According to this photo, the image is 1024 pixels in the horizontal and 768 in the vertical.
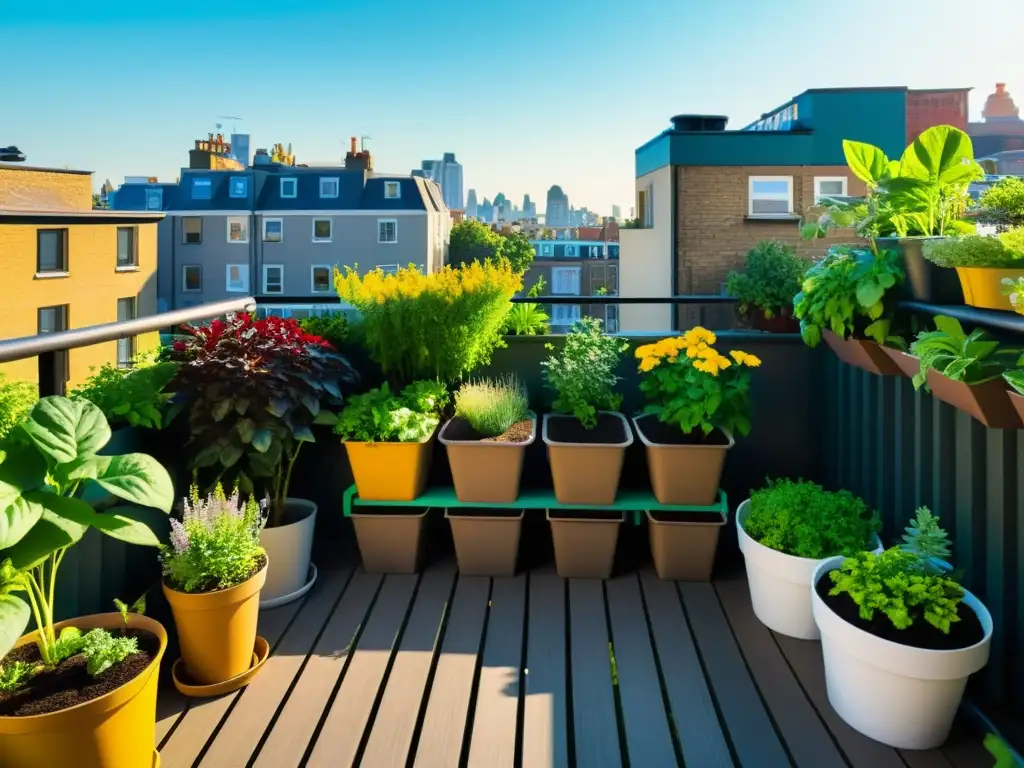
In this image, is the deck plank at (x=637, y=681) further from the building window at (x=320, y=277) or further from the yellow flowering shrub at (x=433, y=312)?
the building window at (x=320, y=277)

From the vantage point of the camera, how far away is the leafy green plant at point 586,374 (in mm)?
3127

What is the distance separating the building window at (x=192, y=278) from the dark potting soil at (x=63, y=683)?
35.4 m

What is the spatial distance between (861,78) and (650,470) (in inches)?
582

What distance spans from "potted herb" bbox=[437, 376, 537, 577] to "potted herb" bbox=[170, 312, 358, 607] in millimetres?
493

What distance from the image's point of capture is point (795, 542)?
2.43m

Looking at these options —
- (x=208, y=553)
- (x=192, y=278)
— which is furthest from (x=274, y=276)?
(x=208, y=553)

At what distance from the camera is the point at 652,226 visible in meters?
16.7

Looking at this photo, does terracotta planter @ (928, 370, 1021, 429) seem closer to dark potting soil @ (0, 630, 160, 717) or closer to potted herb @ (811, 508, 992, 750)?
potted herb @ (811, 508, 992, 750)

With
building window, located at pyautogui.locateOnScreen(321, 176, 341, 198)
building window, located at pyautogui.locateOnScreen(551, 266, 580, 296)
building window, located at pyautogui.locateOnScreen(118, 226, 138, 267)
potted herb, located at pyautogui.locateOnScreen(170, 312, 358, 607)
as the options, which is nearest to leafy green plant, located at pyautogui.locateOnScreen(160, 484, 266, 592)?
potted herb, located at pyautogui.locateOnScreen(170, 312, 358, 607)

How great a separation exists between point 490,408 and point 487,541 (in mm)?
491

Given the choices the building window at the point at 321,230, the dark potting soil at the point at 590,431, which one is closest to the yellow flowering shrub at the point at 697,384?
the dark potting soil at the point at 590,431

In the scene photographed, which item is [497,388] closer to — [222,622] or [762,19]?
[222,622]

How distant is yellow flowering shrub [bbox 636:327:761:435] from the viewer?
114 inches

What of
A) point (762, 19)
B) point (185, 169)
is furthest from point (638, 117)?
point (762, 19)
